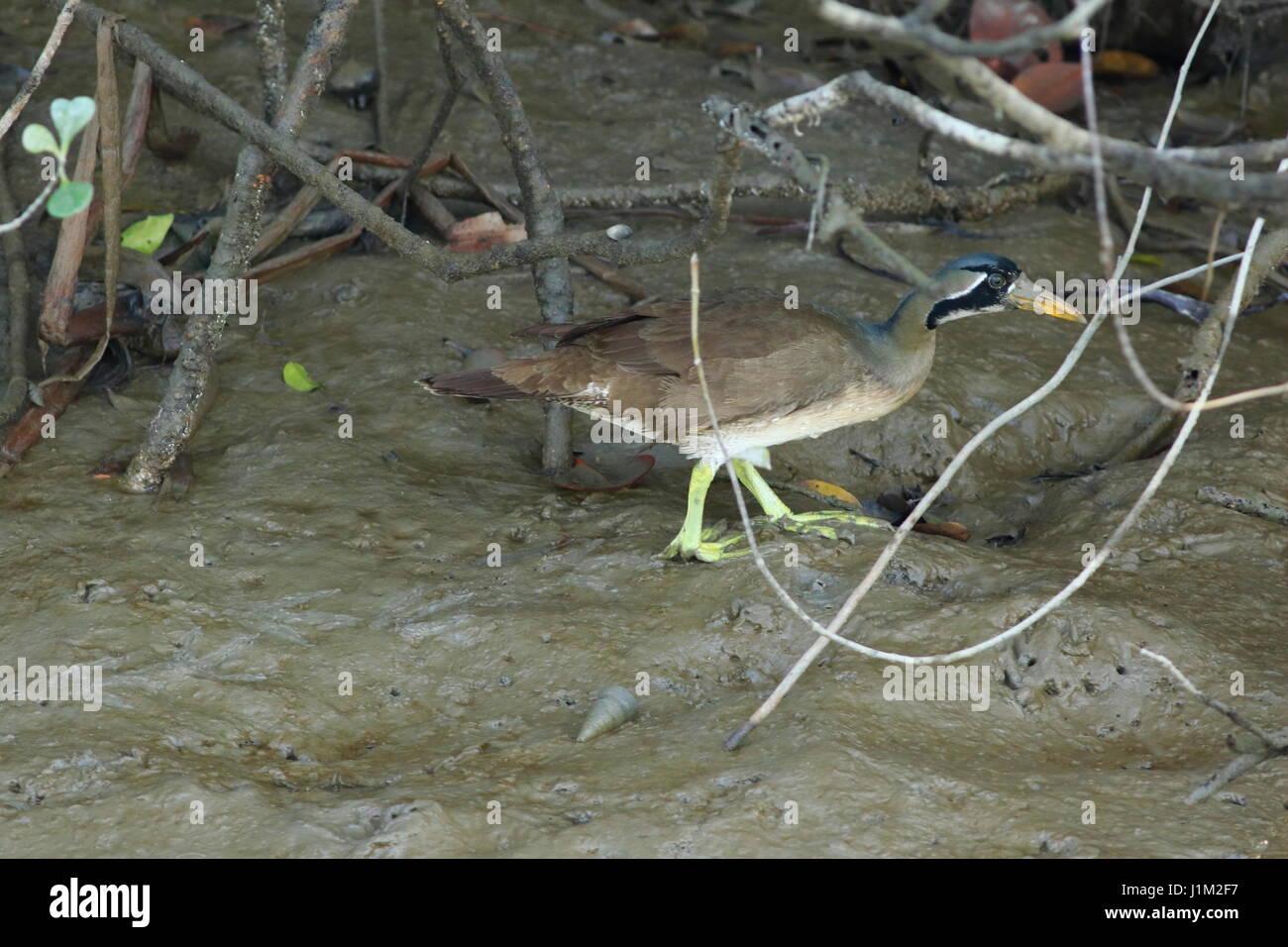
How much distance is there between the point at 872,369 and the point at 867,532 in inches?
23.9

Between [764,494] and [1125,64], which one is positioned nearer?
[764,494]

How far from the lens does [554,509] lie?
4.88 meters

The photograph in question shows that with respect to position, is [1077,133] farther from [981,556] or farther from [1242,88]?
[1242,88]

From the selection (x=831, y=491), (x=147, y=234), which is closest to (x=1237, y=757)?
(x=831, y=491)

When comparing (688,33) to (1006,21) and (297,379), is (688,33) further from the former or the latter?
(297,379)

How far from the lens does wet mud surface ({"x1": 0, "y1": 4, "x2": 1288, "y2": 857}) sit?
3.23 m

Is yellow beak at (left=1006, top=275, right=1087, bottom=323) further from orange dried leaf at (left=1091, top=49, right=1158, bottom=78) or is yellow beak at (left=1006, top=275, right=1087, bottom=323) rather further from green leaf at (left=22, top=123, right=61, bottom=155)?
orange dried leaf at (left=1091, top=49, right=1158, bottom=78)

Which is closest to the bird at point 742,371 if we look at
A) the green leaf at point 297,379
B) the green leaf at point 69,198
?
the green leaf at point 297,379

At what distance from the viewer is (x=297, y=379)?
5.55 m

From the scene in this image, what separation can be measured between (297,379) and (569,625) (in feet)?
6.79

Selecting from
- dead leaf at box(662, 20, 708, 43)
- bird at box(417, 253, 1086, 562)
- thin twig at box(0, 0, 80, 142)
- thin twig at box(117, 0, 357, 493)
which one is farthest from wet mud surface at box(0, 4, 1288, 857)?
dead leaf at box(662, 20, 708, 43)

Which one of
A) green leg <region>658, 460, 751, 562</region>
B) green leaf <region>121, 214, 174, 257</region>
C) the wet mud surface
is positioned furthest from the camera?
green leaf <region>121, 214, 174, 257</region>
